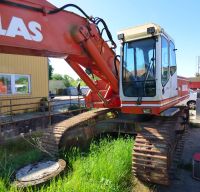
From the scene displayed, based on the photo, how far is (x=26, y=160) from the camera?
4.80 m

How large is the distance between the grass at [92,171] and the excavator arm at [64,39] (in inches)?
60.5

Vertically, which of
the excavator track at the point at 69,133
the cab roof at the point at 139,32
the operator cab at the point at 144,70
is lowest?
the excavator track at the point at 69,133

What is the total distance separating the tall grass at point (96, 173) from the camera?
11.5 feet

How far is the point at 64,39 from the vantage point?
443cm

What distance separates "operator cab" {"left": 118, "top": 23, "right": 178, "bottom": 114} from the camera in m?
5.11

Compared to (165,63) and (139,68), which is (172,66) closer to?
(165,63)

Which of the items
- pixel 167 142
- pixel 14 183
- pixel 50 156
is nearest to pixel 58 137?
pixel 50 156

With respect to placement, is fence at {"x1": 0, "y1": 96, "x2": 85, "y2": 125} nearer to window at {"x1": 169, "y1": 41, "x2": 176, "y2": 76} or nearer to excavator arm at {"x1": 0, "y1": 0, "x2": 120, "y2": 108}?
excavator arm at {"x1": 0, "y1": 0, "x2": 120, "y2": 108}

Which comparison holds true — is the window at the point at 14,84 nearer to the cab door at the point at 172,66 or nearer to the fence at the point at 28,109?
the fence at the point at 28,109

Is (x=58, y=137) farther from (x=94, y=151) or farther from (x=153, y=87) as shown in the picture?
(x=153, y=87)

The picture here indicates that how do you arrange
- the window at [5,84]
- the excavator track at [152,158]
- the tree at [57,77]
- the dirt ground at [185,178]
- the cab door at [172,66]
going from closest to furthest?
1. the excavator track at [152,158]
2. the dirt ground at [185,178]
3. the cab door at [172,66]
4. the window at [5,84]
5. the tree at [57,77]

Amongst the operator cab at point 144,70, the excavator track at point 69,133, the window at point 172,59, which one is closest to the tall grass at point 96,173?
the excavator track at point 69,133

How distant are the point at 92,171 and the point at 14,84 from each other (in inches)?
422

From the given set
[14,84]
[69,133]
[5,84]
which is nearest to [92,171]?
[69,133]
